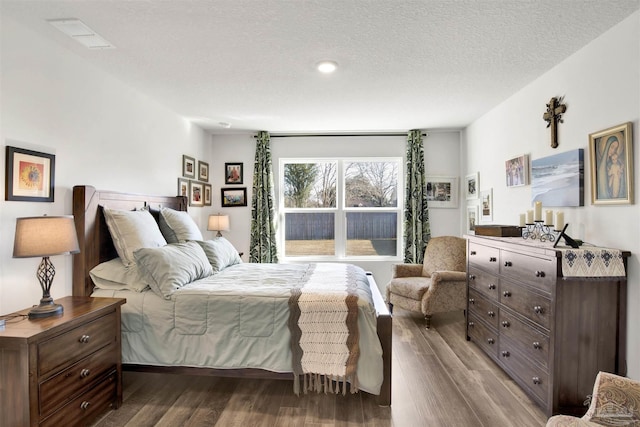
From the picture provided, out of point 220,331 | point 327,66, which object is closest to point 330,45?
point 327,66

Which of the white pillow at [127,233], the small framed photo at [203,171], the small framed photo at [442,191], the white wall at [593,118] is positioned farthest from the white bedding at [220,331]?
the small framed photo at [442,191]

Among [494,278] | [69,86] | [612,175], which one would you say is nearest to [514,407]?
[494,278]

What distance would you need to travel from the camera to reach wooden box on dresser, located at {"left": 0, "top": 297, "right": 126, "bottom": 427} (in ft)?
5.01

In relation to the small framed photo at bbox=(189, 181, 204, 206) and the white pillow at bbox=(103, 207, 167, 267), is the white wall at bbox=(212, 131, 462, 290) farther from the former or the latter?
the white pillow at bbox=(103, 207, 167, 267)

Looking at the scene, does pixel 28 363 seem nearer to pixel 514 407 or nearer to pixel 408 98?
pixel 514 407

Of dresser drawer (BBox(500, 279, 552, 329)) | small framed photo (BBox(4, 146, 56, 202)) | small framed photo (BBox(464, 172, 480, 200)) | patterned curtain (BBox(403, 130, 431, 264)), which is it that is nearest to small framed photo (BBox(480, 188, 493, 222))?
small framed photo (BBox(464, 172, 480, 200))

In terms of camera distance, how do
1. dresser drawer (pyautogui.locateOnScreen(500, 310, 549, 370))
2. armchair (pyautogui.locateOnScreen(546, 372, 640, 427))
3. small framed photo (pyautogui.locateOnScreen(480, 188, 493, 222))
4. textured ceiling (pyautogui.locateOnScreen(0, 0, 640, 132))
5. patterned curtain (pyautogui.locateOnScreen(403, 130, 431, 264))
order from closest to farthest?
armchair (pyautogui.locateOnScreen(546, 372, 640, 427)), textured ceiling (pyautogui.locateOnScreen(0, 0, 640, 132)), dresser drawer (pyautogui.locateOnScreen(500, 310, 549, 370)), small framed photo (pyautogui.locateOnScreen(480, 188, 493, 222)), patterned curtain (pyautogui.locateOnScreen(403, 130, 431, 264))

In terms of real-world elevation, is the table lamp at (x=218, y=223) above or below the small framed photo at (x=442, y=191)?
below

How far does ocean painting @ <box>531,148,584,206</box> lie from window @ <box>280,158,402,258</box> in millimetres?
2246

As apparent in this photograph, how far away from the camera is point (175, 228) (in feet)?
10.3

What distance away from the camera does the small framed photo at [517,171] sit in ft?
10.2

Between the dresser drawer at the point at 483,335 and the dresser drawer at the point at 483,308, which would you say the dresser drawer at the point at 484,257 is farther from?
the dresser drawer at the point at 483,335

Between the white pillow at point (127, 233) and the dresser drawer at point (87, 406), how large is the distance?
0.84 m

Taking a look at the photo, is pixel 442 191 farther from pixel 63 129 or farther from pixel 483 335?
pixel 63 129
